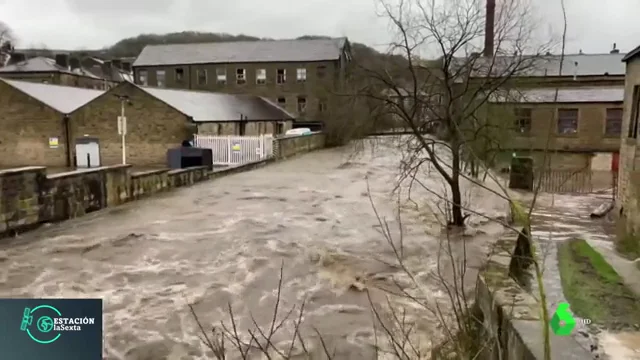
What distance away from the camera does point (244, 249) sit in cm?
1130

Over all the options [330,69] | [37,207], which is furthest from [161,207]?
[330,69]

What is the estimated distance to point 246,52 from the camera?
5794 cm

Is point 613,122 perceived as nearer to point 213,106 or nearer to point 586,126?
point 586,126

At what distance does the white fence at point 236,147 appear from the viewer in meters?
29.1

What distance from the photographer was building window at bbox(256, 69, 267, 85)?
55.9 meters

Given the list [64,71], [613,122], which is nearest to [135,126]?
[613,122]

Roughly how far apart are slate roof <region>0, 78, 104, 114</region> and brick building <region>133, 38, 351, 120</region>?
20.4 m

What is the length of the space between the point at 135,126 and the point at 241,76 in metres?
26.4

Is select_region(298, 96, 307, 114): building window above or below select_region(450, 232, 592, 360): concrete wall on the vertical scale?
above

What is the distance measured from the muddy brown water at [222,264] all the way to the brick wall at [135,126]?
14394mm

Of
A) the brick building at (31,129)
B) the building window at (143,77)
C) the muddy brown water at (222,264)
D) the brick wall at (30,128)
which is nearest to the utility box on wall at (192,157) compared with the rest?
the muddy brown water at (222,264)

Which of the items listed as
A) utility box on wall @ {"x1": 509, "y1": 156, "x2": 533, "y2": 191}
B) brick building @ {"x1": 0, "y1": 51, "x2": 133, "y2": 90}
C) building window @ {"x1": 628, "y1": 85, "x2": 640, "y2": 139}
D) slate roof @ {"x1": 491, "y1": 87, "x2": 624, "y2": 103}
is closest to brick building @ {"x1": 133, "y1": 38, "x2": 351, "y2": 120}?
brick building @ {"x1": 0, "y1": 51, "x2": 133, "y2": 90}

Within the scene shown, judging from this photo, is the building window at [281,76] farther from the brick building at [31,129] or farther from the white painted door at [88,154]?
the white painted door at [88,154]

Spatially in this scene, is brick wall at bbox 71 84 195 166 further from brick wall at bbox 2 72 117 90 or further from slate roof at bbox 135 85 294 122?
brick wall at bbox 2 72 117 90
